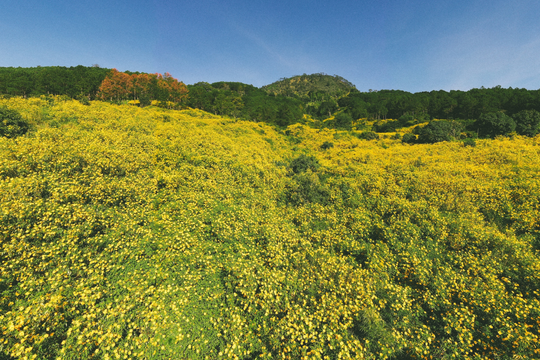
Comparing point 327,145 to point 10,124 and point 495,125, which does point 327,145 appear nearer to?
Result: point 495,125

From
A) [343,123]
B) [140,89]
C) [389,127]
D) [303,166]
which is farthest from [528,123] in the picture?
[140,89]

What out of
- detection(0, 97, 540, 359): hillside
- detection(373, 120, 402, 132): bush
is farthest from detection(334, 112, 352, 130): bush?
detection(0, 97, 540, 359): hillside

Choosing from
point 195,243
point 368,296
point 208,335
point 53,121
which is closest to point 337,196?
point 368,296

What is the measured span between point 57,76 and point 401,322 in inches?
3856

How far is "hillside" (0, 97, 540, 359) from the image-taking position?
7.21 metres

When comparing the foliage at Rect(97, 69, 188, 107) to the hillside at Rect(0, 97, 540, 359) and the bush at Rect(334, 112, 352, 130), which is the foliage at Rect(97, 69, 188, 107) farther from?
the bush at Rect(334, 112, 352, 130)

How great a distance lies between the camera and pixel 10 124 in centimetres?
1878

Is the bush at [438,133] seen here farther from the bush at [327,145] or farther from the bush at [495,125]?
the bush at [327,145]

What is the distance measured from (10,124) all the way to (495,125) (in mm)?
79328

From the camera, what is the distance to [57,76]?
61.2 meters

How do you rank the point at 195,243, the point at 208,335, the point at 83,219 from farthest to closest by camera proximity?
the point at 195,243 < the point at 83,219 < the point at 208,335

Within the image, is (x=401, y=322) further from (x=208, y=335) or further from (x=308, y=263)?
(x=208, y=335)

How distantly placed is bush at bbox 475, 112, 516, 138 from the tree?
4.79 ft

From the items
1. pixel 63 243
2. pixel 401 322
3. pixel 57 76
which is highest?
pixel 57 76
